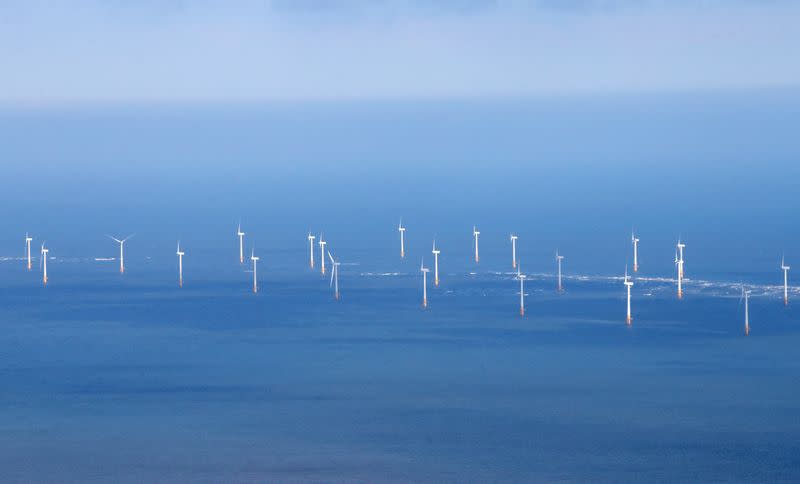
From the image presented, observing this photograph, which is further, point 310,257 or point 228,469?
point 310,257

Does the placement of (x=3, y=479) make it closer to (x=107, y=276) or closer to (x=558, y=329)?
(x=558, y=329)

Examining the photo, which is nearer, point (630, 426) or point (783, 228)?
point (630, 426)

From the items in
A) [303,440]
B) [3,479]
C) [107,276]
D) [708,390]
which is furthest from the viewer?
[107,276]

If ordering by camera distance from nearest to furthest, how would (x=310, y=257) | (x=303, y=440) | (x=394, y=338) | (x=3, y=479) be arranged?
(x=3, y=479) → (x=303, y=440) → (x=394, y=338) → (x=310, y=257)

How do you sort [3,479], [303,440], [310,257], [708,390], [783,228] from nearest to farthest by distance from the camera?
[3,479] < [303,440] < [708,390] < [310,257] < [783,228]

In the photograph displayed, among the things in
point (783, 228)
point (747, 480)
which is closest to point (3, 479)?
point (747, 480)

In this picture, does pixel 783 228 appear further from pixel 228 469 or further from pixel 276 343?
pixel 228 469

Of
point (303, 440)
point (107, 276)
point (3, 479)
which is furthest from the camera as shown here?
point (107, 276)

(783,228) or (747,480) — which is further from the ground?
(783,228)

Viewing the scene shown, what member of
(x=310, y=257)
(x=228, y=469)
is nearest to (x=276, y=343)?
(x=228, y=469)
